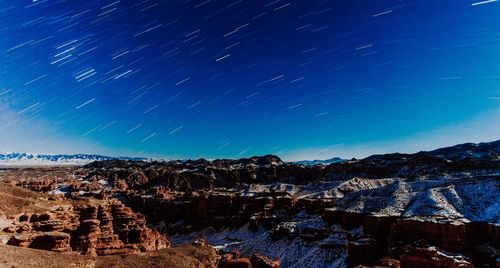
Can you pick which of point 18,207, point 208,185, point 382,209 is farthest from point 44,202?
point 208,185

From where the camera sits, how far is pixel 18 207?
73562mm

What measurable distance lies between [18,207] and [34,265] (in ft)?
156

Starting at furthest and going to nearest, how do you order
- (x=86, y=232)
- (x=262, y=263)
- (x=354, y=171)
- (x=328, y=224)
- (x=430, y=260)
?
(x=354, y=171) → (x=328, y=224) → (x=86, y=232) → (x=262, y=263) → (x=430, y=260)

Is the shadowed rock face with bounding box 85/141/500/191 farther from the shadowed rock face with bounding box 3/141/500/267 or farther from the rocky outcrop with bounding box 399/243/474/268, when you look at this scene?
the rocky outcrop with bounding box 399/243/474/268

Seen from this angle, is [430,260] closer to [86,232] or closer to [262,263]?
[262,263]

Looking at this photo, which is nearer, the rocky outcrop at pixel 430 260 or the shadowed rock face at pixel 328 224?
the rocky outcrop at pixel 430 260

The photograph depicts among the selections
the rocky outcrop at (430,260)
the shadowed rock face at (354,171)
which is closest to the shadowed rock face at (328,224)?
the rocky outcrop at (430,260)

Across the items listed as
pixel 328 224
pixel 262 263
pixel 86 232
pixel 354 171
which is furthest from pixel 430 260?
pixel 354 171

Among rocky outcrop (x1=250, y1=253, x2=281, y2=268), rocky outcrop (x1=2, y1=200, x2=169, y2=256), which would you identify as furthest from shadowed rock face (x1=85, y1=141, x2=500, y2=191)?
rocky outcrop (x1=250, y1=253, x2=281, y2=268)

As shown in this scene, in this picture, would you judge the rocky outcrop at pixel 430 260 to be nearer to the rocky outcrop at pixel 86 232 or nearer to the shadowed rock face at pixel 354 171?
the rocky outcrop at pixel 86 232

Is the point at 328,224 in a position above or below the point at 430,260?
above

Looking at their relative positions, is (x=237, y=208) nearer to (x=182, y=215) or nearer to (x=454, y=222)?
→ (x=182, y=215)

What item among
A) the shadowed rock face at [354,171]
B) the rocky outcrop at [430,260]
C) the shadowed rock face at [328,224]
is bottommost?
the rocky outcrop at [430,260]

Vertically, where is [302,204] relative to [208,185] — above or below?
below
